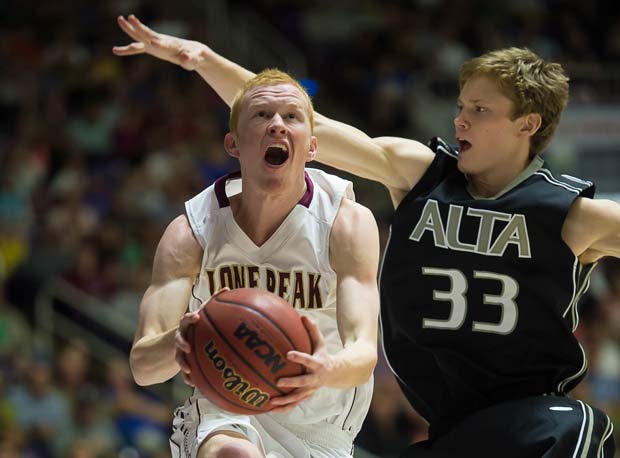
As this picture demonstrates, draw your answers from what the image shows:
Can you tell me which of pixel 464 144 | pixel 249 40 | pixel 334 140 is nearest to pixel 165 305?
pixel 334 140

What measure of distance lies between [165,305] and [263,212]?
1.59 ft

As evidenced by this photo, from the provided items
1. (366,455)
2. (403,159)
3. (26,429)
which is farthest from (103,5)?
(403,159)

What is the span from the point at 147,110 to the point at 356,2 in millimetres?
3369

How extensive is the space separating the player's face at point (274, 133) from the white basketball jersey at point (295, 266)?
198mm

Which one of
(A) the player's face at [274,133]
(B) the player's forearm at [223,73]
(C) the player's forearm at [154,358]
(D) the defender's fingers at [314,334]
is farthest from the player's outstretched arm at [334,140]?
(D) the defender's fingers at [314,334]

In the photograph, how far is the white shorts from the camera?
12.4 feet

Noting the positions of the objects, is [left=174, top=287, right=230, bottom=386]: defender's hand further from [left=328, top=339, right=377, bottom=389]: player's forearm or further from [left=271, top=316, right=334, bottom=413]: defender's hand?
[left=328, top=339, right=377, bottom=389]: player's forearm

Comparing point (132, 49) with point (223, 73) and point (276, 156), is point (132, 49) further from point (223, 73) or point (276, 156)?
point (276, 156)

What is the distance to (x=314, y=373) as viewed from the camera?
3240 mm

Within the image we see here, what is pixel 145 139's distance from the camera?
1079cm

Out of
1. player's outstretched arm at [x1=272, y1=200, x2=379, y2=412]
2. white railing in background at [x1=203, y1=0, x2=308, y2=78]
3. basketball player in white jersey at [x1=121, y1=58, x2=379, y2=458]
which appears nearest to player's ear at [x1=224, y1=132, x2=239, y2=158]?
basketball player in white jersey at [x1=121, y1=58, x2=379, y2=458]

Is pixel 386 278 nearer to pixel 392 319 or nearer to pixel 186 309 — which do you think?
pixel 392 319

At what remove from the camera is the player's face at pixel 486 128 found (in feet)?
14.5

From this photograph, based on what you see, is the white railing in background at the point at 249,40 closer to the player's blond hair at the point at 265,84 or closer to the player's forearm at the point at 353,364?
the player's blond hair at the point at 265,84
